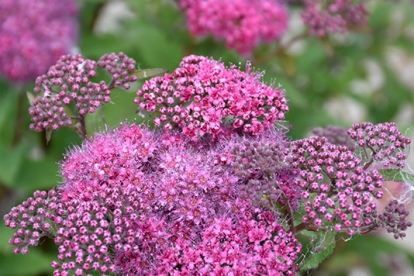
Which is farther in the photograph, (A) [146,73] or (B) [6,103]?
(B) [6,103]

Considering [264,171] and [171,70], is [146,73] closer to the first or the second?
[264,171]

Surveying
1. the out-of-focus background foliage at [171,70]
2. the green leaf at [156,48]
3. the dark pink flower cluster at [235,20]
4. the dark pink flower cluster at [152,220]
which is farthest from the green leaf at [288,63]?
the dark pink flower cluster at [152,220]

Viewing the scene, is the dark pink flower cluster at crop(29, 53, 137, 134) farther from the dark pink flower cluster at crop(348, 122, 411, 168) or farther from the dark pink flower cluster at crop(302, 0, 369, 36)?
the dark pink flower cluster at crop(302, 0, 369, 36)

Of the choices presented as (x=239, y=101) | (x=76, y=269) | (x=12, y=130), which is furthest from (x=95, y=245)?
(x=12, y=130)

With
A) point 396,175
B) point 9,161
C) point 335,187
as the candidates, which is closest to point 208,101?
point 335,187

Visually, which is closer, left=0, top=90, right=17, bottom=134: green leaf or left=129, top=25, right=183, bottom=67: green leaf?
left=129, top=25, right=183, bottom=67: green leaf

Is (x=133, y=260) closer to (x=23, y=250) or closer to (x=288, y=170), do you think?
(x=23, y=250)

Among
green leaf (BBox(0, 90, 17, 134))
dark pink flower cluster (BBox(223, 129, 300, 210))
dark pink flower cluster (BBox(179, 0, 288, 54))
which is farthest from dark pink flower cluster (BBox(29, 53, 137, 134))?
green leaf (BBox(0, 90, 17, 134))
